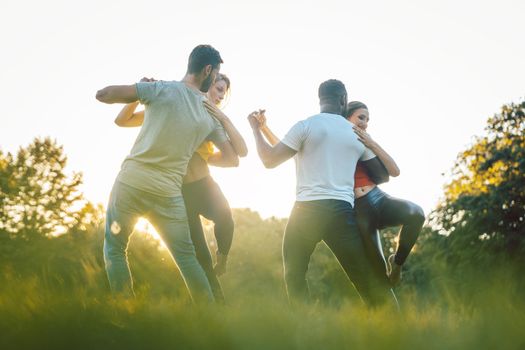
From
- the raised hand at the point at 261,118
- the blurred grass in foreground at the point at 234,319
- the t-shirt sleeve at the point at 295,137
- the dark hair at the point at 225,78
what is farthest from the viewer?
the dark hair at the point at 225,78

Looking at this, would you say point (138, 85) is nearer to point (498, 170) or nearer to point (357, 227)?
point (357, 227)

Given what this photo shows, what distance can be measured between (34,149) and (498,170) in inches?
904

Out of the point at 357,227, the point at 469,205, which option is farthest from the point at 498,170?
the point at 357,227

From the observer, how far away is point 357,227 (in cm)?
463

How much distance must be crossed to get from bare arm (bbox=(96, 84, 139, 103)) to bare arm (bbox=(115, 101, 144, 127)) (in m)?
0.26

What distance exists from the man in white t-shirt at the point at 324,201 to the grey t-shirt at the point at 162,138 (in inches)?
28.3

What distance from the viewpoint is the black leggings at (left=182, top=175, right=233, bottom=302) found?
4.86m

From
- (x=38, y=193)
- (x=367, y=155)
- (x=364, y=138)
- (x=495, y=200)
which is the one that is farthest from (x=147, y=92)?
(x=38, y=193)

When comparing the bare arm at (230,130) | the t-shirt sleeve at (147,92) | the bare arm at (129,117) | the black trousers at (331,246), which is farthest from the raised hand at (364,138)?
the bare arm at (129,117)

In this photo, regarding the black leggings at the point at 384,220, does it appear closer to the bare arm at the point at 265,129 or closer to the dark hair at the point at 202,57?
the bare arm at the point at 265,129

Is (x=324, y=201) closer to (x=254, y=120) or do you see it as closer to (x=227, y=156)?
(x=227, y=156)

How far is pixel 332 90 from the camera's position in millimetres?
4879

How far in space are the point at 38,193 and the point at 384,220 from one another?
92.5 feet

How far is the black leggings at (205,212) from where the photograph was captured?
4863 mm
